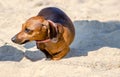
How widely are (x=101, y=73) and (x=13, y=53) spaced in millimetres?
1033

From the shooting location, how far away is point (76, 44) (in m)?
4.27

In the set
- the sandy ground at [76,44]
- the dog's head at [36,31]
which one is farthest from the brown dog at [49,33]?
the sandy ground at [76,44]

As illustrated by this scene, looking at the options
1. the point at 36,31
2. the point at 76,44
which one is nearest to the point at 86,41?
the point at 76,44

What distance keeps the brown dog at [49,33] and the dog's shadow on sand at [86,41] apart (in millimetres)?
210

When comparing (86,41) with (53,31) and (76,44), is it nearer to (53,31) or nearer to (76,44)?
(76,44)

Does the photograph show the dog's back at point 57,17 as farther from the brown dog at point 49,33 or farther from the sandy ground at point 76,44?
the sandy ground at point 76,44

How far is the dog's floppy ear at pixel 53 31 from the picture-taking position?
354 centimetres

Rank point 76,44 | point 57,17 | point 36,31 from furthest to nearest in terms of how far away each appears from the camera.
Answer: point 76,44
point 57,17
point 36,31

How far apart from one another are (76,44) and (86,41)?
0.38 ft

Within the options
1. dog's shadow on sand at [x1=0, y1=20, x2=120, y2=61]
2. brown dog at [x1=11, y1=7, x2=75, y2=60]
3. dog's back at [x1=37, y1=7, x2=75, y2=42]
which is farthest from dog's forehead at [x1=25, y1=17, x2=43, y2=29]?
dog's shadow on sand at [x1=0, y1=20, x2=120, y2=61]

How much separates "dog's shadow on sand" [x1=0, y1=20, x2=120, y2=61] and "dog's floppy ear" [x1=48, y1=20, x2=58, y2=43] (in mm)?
334

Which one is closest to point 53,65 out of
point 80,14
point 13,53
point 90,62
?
point 90,62

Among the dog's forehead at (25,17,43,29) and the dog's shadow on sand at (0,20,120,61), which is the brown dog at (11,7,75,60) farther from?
the dog's shadow on sand at (0,20,120,61)

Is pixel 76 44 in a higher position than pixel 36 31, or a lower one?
lower
